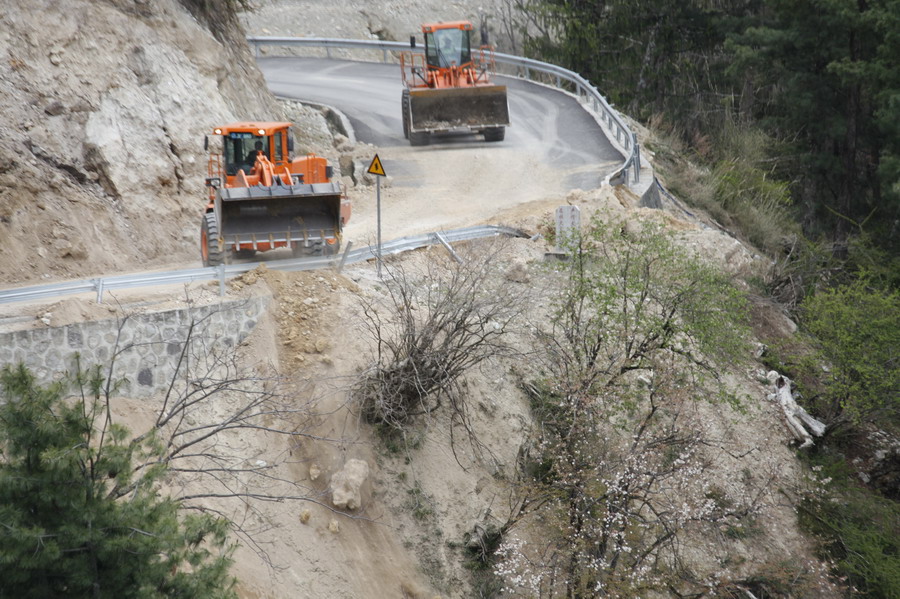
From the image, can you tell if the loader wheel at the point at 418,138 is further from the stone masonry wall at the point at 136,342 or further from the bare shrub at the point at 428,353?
the stone masonry wall at the point at 136,342

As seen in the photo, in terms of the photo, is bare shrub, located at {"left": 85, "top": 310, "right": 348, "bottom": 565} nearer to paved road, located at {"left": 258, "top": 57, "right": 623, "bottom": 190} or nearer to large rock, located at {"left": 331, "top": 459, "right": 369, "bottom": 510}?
large rock, located at {"left": 331, "top": 459, "right": 369, "bottom": 510}

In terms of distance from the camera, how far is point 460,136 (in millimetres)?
27844

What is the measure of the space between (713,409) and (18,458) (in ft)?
37.6

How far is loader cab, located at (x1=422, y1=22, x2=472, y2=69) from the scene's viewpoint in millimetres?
27484

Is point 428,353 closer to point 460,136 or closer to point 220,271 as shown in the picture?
point 220,271

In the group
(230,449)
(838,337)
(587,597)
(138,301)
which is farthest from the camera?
(838,337)

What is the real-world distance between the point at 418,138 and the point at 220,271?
13049mm

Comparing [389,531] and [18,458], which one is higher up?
[18,458]

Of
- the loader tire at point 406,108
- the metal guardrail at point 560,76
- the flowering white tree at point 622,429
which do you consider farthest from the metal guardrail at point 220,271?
the loader tire at point 406,108

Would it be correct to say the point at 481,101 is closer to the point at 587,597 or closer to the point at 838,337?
the point at 838,337


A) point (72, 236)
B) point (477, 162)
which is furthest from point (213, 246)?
point (477, 162)

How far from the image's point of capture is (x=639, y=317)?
14.4m

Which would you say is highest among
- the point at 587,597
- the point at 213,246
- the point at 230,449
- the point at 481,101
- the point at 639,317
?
the point at 481,101

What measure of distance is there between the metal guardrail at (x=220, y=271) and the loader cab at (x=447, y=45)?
10881mm
